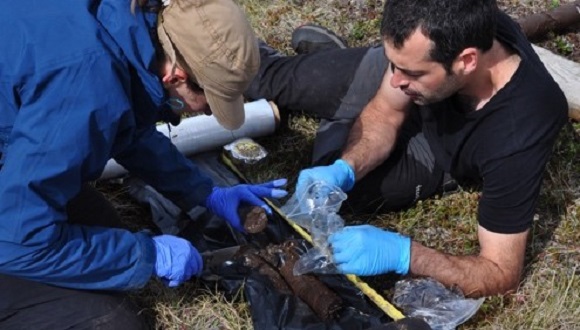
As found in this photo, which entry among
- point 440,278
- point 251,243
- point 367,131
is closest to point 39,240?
point 251,243

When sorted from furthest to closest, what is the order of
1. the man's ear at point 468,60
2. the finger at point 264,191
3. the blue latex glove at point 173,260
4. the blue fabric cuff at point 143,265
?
the finger at point 264,191
the man's ear at point 468,60
the blue latex glove at point 173,260
the blue fabric cuff at point 143,265

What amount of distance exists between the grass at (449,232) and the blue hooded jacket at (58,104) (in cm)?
75

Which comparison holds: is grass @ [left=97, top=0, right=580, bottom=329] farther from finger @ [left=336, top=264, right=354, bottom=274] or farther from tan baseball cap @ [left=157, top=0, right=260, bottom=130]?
tan baseball cap @ [left=157, top=0, right=260, bottom=130]

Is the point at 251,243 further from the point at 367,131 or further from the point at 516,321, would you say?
the point at 516,321

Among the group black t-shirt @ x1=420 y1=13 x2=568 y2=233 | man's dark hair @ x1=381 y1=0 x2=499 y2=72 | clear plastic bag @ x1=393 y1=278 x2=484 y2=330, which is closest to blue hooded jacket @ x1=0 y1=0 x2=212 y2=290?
man's dark hair @ x1=381 y1=0 x2=499 y2=72

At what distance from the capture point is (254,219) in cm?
324

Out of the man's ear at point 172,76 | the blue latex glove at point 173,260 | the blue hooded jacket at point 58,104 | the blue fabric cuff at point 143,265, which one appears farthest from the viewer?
the blue latex glove at point 173,260

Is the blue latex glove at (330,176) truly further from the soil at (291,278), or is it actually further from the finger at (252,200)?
the soil at (291,278)

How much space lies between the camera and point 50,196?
90.4 inches

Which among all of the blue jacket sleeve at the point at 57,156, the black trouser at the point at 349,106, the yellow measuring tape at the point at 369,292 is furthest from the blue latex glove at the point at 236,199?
the blue jacket sleeve at the point at 57,156

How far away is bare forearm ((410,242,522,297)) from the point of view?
9.95 ft

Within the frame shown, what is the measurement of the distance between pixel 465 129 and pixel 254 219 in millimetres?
956

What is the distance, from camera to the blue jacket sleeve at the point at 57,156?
7.02ft

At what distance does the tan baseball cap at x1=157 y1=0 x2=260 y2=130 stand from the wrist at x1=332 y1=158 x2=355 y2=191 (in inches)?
46.8
